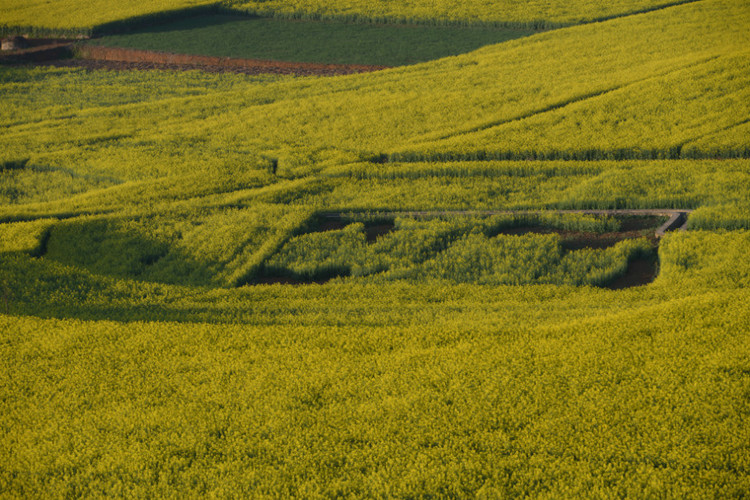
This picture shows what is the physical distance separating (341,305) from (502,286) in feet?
11.1

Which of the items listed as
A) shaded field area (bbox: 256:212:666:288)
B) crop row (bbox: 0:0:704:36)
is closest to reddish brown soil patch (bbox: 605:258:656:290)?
shaded field area (bbox: 256:212:666:288)

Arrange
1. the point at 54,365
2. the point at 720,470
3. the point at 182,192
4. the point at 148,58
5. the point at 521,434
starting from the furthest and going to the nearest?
the point at 148,58
the point at 182,192
the point at 54,365
the point at 521,434
the point at 720,470

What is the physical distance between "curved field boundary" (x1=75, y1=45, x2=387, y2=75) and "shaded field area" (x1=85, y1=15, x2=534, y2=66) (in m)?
0.34

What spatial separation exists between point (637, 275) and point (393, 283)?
16.8 ft

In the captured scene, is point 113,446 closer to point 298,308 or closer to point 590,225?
point 298,308

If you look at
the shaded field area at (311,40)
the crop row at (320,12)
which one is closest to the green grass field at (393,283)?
the shaded field area at (311,40)

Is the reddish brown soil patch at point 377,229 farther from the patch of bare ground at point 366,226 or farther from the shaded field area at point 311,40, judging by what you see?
the shaded field area at point 311,40

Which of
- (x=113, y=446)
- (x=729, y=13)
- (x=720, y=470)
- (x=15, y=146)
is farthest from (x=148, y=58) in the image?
(x=720, y=470)

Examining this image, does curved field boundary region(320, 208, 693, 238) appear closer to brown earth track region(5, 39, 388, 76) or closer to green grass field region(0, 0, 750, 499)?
green grass field region(0, 0, 750, 499)

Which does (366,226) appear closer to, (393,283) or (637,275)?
(393,283)

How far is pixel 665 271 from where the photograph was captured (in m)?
16.5

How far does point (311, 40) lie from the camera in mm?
45250

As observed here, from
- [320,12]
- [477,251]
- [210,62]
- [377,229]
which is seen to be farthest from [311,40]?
[477,251]

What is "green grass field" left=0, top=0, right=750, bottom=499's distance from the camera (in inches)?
372
